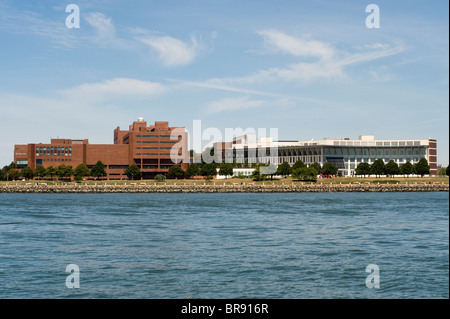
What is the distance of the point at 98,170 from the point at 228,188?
5751 cm

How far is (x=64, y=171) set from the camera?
7288 inches

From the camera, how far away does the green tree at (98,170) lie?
186m

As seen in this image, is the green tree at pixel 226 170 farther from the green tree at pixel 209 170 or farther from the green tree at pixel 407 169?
the green tree at pixel 407 169

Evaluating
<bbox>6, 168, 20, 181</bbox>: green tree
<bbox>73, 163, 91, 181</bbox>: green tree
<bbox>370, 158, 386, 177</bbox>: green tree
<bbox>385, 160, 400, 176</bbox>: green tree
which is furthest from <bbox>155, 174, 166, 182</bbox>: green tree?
<bbox>385, 160, 400, 176</bbox>: green tree

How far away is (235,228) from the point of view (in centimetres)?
4603

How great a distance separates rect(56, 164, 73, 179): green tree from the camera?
607 ft

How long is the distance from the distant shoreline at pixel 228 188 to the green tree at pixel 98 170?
25.8 metres

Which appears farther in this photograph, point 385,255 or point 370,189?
point 370,189

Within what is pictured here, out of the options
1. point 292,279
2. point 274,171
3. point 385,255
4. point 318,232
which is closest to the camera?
point 292,279
